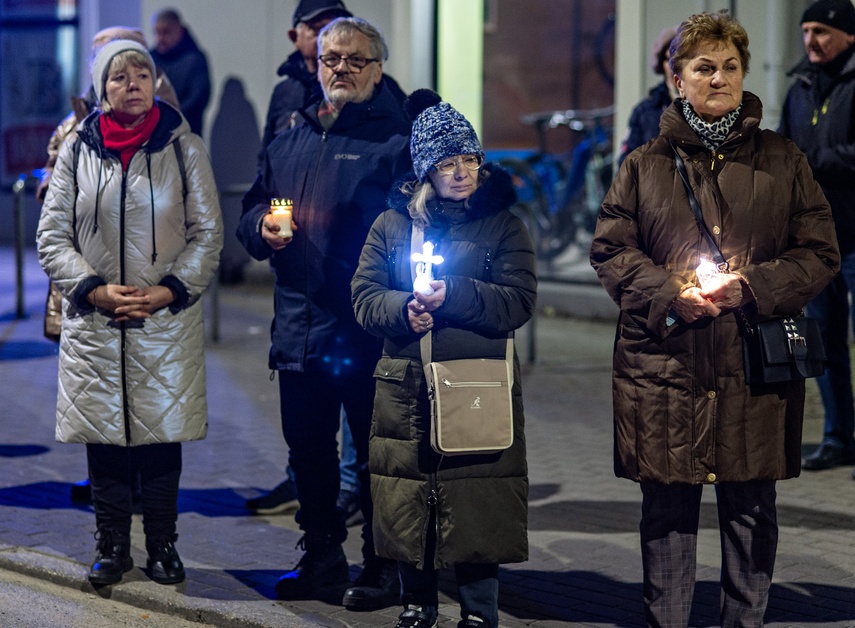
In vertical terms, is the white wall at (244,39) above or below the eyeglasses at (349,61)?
above

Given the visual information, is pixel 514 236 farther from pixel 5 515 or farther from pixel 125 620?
pixel 5 515

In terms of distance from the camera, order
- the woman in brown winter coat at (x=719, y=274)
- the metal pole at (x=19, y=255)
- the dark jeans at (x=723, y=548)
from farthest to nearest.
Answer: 1. the metal pole at (x=19, y=255)
2. the dark jeans at (x=723, y=548)
3. the woman in brown winter coat at (x=719, y=274)

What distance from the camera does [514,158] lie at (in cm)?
1441

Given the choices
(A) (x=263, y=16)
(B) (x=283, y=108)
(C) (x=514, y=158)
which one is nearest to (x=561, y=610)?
(B) (x=283, y=108)

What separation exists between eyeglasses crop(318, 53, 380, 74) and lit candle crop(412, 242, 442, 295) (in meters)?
1.03

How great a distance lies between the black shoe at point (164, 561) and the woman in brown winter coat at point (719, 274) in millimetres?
1968

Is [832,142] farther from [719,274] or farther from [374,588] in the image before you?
[374,588]

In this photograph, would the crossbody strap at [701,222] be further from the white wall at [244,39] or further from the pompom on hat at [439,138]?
the white wall at [244,39]

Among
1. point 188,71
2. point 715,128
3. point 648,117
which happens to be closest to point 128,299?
point 715,128

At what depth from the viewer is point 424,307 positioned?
4422mm

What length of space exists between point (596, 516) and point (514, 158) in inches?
331

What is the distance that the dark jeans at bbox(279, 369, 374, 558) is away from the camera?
5277 millimetres

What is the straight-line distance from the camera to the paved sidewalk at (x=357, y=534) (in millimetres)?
5125

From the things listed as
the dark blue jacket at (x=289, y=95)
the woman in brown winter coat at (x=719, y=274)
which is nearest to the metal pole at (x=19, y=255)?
the dark blue jacket at (x=289, y=95)
